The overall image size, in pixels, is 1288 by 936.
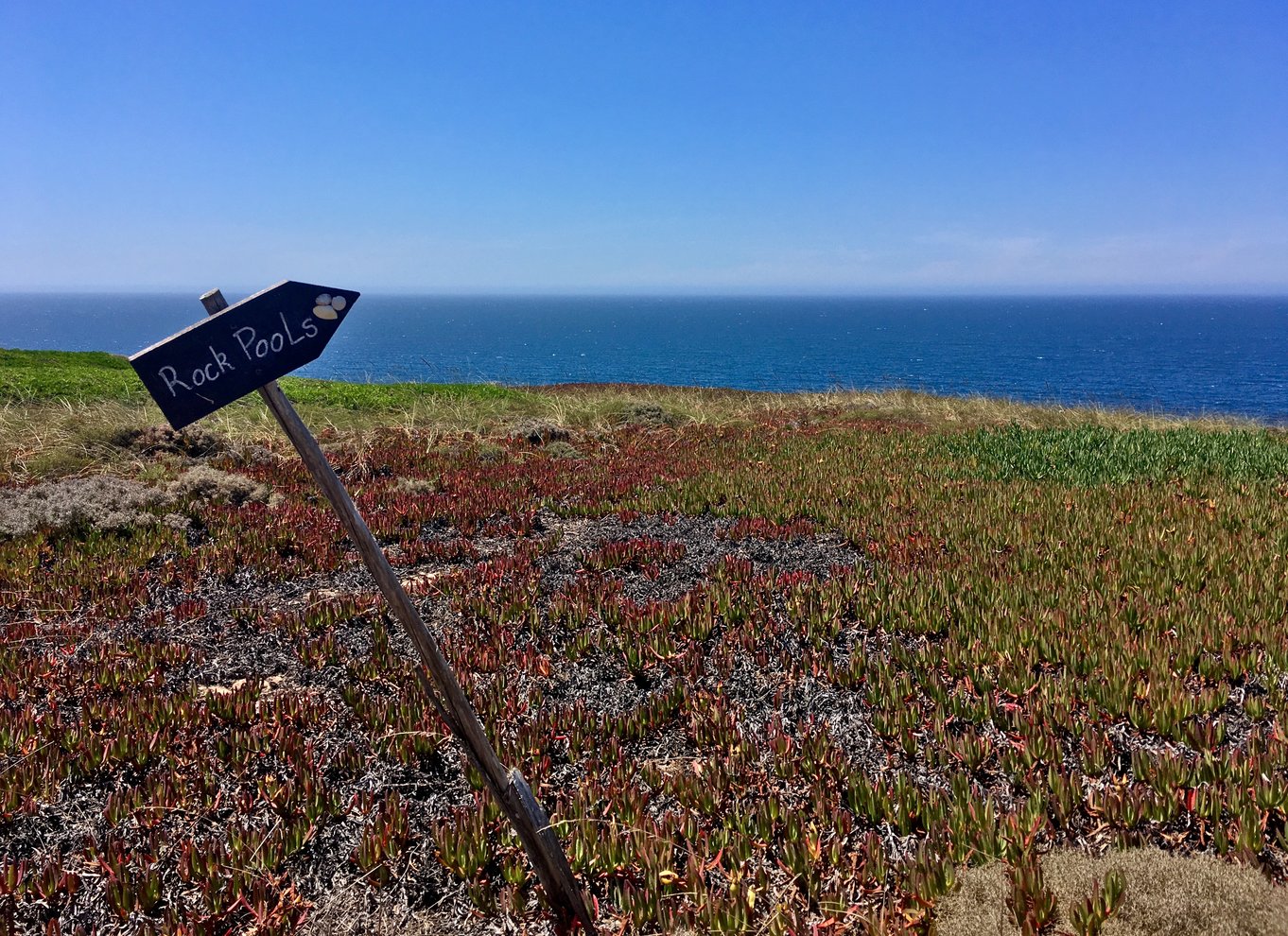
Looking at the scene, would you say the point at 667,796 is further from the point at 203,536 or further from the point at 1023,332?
the point at 1023,332

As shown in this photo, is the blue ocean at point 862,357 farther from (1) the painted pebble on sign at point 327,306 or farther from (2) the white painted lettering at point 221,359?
(2) the white painted lettering at point 221,359

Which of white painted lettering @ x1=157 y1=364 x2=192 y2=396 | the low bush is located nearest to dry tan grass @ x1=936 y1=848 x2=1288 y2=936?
Answer: white painted lettering @ x1=157 y1=364 x2=192 y2=396

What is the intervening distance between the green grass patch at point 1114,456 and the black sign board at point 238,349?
10646 millimetres

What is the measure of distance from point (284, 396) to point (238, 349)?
0.26 m

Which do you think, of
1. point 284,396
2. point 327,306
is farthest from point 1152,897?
point 327,306

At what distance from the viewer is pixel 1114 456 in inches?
482

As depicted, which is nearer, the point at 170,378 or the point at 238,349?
the point at 170,378

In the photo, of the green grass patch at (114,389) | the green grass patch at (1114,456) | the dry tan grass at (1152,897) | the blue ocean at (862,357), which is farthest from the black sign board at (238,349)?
the blue ocean at (862,357)

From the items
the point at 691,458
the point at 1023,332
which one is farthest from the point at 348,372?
the point at 1023,332

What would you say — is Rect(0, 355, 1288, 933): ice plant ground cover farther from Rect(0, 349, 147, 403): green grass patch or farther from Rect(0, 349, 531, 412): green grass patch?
Rect(0, 349, 531, 412): green grass patch

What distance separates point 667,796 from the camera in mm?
3939

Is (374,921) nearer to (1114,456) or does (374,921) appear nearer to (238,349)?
(238,349)

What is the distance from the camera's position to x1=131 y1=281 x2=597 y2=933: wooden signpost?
8.32ft

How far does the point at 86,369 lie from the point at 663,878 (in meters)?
27.1
